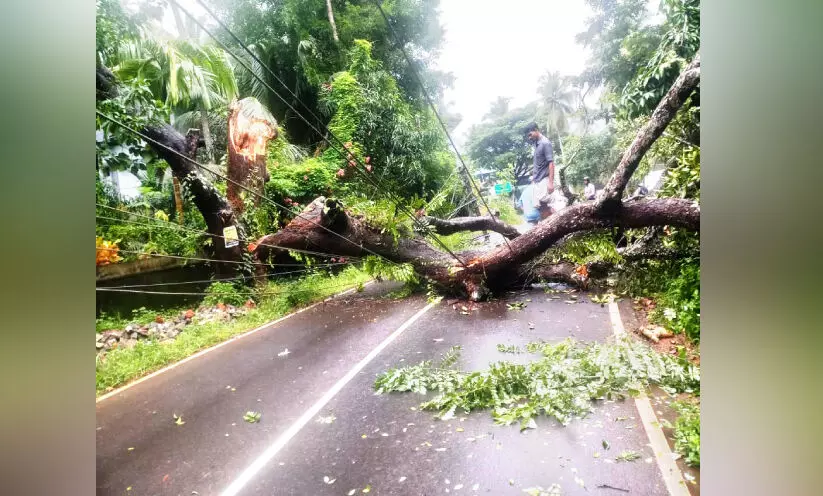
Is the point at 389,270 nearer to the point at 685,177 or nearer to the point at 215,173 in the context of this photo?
the point at 215,173

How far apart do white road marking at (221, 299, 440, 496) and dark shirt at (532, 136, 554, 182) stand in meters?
0.70

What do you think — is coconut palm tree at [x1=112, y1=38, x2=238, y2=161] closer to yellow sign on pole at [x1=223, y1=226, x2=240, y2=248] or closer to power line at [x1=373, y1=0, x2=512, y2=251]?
yellow sign on pole at [x1=223, y1=226, x2=240, y2=248]

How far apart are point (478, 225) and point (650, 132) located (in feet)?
2.41

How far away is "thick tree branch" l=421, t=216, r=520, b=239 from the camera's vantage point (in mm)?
1817

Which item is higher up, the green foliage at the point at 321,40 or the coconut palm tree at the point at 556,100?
the green foliage at the point at 321,40

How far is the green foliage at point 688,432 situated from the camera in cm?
138

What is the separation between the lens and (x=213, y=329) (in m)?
1.80

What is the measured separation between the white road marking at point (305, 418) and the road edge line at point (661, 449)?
2.89 ft

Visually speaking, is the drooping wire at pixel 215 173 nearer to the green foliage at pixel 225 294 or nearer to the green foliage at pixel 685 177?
the green foliage at pixel 225 294

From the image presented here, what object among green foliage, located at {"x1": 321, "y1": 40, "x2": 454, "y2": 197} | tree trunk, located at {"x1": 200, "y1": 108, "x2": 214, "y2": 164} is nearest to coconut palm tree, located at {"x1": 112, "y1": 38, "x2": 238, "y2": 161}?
tree trunk, located at {"x1": 200, "y1": 108, "x2": 214, "y2": 164}

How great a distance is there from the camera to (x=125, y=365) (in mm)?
1601

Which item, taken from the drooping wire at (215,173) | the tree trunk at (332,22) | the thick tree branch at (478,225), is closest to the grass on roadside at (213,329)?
the drooping wire at (215,173)
